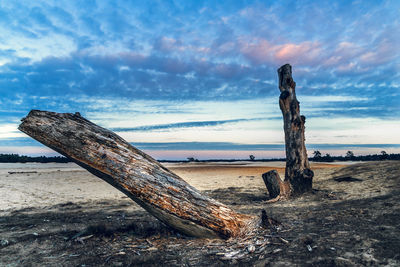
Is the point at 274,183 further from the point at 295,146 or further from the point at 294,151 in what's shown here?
the point at 295,146

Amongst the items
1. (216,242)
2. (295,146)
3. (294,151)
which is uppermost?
(295,146)

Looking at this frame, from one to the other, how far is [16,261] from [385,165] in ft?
41.4

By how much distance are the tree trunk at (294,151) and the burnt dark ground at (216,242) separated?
2455 mm

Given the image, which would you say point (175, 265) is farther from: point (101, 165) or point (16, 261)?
point (16, 261)

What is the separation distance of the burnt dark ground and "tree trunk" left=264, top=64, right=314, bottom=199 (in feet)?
8.05

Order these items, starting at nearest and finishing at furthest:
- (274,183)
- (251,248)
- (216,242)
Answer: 1. (251,248)
2. (216,242)
3. (274,183)

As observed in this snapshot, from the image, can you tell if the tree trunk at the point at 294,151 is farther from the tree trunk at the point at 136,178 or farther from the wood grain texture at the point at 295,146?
the tree trunk at the point at 136,178

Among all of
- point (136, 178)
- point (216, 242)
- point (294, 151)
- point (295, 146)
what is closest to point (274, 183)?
point (294, 151)

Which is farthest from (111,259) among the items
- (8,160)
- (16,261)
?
(8,160)

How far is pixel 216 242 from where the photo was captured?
176 inches

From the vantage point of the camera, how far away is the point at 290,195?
9086mm

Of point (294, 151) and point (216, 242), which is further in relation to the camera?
point (294, 151)

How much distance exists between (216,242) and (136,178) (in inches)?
73.1

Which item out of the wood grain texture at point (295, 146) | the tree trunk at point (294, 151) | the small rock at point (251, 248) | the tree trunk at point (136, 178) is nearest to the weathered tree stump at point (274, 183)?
the tree trunk at point (294, 151)
